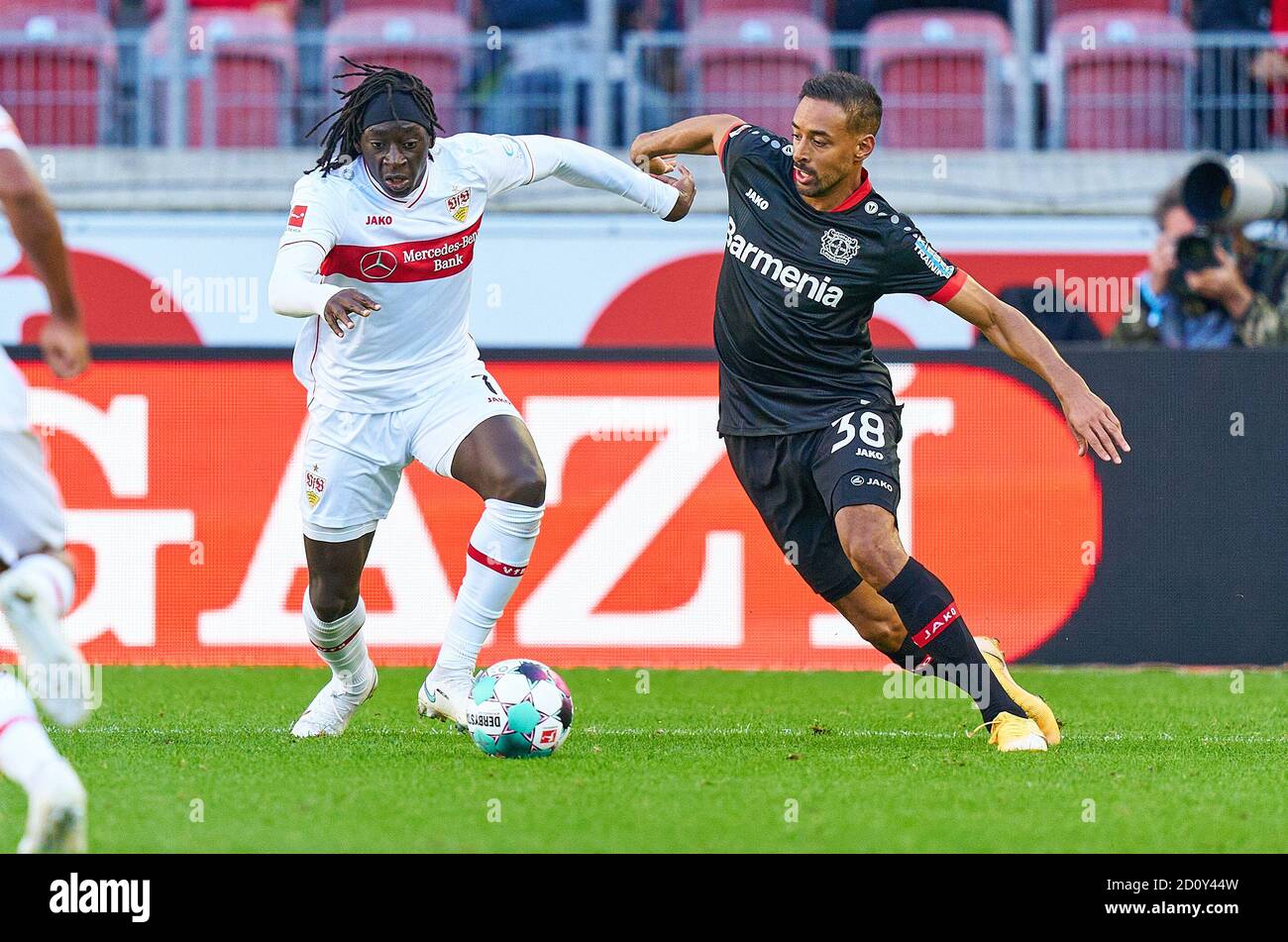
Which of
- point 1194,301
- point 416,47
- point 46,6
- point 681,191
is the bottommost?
point 1194,301

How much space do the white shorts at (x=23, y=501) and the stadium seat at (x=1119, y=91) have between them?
9.51m

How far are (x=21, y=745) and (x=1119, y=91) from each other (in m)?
10.3

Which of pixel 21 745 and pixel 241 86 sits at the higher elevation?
pixel 241 86

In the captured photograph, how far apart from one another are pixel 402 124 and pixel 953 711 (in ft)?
11.3

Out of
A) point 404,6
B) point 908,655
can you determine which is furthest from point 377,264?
point 404,6

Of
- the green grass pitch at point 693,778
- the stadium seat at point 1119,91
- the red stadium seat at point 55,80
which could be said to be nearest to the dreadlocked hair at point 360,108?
the green grass pitch at point 693,778

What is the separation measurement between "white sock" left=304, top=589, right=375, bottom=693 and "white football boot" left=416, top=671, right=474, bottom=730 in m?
0.33

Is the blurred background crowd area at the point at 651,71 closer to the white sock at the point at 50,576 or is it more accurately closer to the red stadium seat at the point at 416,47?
the red stadium seat at the point at 416,47

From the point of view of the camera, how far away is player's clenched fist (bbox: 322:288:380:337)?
18.0 feet

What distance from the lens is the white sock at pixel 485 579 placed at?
6289 millimetres

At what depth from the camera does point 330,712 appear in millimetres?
6645

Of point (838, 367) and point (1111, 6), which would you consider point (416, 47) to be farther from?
point (838, 367)
